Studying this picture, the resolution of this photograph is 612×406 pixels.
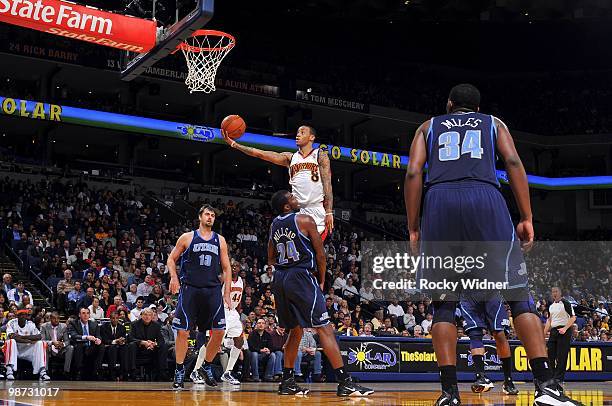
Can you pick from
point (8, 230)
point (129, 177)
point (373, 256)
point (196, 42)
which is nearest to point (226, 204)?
point (129, 177)

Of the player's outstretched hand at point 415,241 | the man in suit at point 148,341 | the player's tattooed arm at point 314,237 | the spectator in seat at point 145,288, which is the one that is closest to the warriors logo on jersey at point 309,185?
the player's tattooed arm at point 314,237

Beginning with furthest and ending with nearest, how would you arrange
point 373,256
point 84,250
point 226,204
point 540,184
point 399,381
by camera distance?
point 540,184
point 226,204
point 373,256
point 84,250
point 399,381

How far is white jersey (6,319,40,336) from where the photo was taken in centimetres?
1291

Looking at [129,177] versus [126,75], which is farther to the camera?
[129,177]

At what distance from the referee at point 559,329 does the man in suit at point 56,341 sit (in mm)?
8213

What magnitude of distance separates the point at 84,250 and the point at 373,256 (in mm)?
11396

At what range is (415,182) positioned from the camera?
4957 millimetres

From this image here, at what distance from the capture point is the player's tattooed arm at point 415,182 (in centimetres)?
496

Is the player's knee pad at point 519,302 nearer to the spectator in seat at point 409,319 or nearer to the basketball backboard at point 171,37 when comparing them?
the basketball backboard at point 171,37

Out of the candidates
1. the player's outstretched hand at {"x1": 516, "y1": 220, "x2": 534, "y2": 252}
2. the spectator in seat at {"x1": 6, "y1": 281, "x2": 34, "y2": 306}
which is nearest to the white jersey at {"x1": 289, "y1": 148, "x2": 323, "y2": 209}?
the player's outstretched hand at {"x1": 516, "y1": 220, "x2": 534, "y2": 252}

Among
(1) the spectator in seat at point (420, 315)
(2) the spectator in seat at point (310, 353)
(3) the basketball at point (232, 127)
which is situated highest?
(3) the basketball at point (232, 127)

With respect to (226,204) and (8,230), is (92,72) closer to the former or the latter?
(226,204)

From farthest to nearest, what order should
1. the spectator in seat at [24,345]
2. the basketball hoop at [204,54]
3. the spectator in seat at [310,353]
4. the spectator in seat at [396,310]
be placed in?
the spectator in seat at [396,310] → the basketball hoop at [204,54] → the spectator in seat at [310,353] → the spectator in seat at [24,345]

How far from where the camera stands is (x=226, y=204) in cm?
2997
